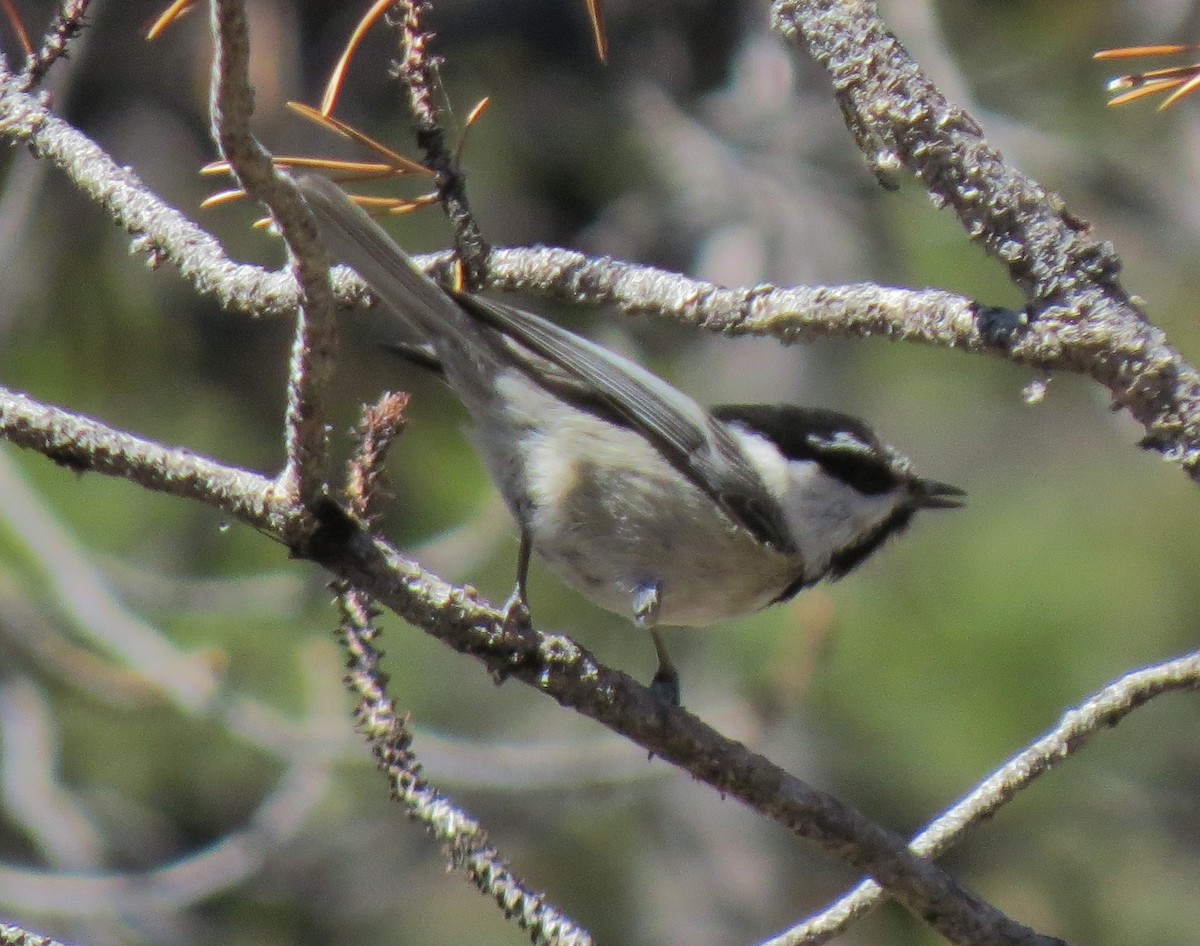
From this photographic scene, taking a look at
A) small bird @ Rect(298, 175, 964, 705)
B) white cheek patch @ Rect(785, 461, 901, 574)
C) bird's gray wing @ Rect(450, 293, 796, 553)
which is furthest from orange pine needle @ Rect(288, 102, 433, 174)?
white cheek patch @ Rect(785, 461, 901, 574)

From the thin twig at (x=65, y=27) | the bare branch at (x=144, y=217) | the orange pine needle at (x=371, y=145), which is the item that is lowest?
the bare branch at (x=144, y=217)

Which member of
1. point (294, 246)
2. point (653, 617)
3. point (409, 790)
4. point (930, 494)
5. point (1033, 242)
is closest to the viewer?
point (294, 246)

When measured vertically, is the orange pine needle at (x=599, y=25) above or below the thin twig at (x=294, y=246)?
above

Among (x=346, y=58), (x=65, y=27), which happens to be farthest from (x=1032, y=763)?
(x=65, y=27)

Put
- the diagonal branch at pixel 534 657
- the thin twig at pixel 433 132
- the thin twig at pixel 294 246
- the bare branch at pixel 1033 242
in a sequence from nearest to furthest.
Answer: the thin twig at pixel 294 246
the bare branch at pixel 1033 242
the diagonal branch at pixel 534 657
the thin twig at pixel 433 132

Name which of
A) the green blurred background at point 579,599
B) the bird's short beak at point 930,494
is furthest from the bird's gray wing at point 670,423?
the green blurred background at point 579,599

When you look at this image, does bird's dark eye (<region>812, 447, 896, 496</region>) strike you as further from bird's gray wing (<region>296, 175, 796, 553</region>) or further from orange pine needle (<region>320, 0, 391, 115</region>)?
orange pine needle (<region>320, 0, 391, 115</region>)

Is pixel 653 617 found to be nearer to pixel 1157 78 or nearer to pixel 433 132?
pixel 433 132

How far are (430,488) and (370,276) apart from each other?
3247 mm

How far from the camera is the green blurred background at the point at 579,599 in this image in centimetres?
521

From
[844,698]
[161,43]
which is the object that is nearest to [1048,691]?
[844,698]

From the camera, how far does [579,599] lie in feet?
19.0

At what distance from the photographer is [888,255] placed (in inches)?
229

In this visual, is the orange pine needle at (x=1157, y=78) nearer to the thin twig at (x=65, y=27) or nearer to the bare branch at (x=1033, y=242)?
the bare branch at (x=1033, y=242)
